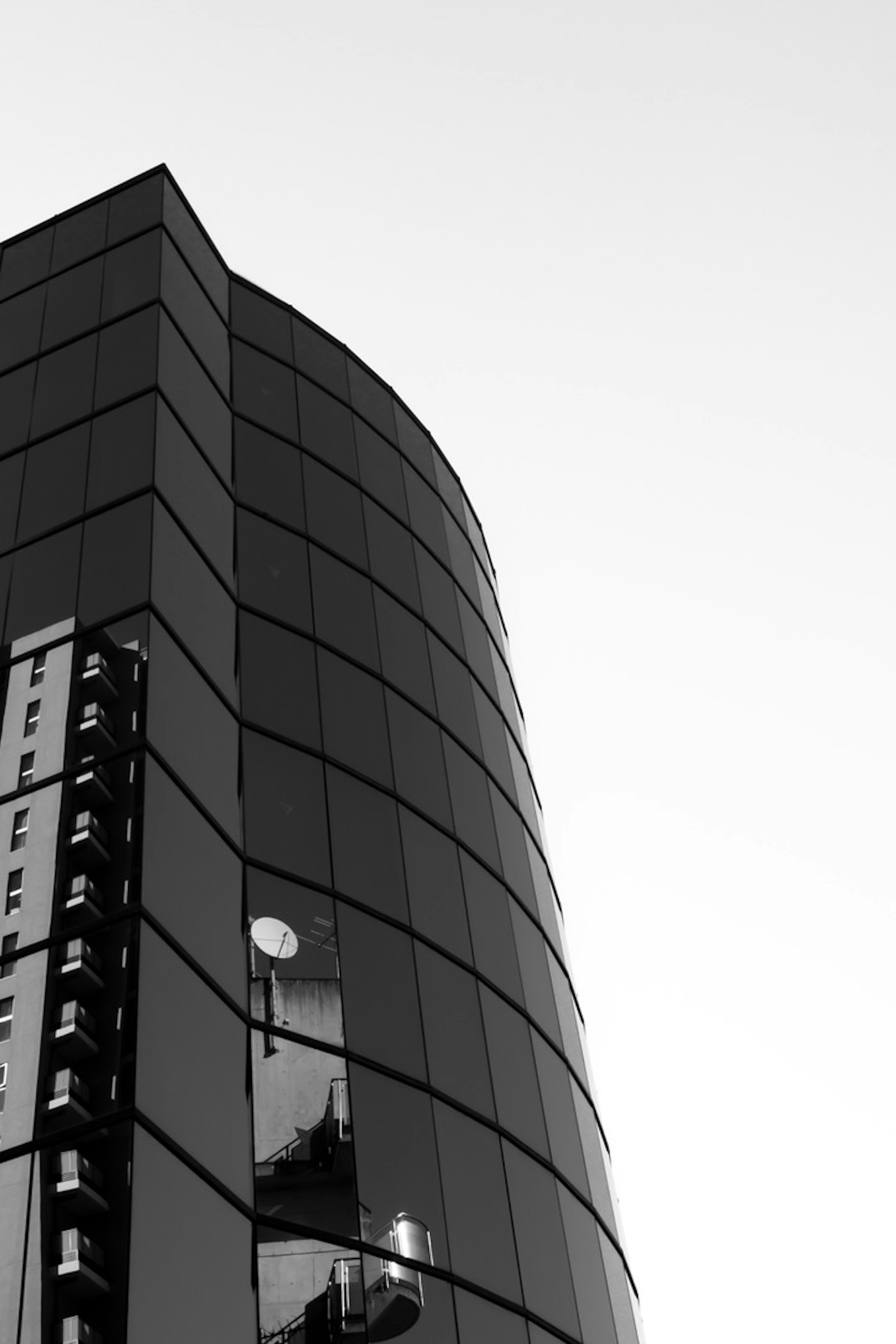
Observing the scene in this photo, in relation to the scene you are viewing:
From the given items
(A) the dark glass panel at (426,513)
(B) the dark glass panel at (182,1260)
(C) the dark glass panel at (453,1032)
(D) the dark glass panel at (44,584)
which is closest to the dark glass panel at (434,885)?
(C) the dark glass panel at (453,1032)

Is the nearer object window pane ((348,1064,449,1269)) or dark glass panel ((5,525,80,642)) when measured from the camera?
window pane ((348,1064,449,1269))

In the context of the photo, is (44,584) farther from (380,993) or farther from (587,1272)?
(587,1272)

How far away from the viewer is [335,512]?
944 inches

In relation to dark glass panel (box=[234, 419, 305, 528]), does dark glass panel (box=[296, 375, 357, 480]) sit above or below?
above

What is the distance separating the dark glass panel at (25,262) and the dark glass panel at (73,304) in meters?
0.70

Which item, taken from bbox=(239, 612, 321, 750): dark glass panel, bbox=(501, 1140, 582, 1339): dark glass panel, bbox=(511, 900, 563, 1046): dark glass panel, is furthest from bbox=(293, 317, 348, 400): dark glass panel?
bbox=(501, 1140, 582, 1339): dark glass panel

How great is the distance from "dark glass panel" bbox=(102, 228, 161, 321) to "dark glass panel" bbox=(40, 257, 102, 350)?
0.17 metres

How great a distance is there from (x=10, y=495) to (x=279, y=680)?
181 inches

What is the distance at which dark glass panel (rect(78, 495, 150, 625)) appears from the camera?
58.5 ft

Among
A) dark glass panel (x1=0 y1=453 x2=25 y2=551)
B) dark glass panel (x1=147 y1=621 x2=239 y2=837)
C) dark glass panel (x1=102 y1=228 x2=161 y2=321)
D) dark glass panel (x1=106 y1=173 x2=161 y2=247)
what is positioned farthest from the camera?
dark glass panel (x1=106 y1=173 x2=161 y2=247)

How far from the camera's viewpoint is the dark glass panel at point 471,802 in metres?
21.7

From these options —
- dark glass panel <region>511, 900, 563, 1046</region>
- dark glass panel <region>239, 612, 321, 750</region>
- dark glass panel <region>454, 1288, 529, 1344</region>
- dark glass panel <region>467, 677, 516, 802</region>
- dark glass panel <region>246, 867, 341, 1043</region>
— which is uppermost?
dark glass panel <region>467, 677, 516, 802</region>

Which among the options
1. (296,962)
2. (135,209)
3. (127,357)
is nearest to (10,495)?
(127,357)

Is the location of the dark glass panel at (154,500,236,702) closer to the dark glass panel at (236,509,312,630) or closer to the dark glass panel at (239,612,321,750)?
the dark glass panel at (239,612,321,750)
